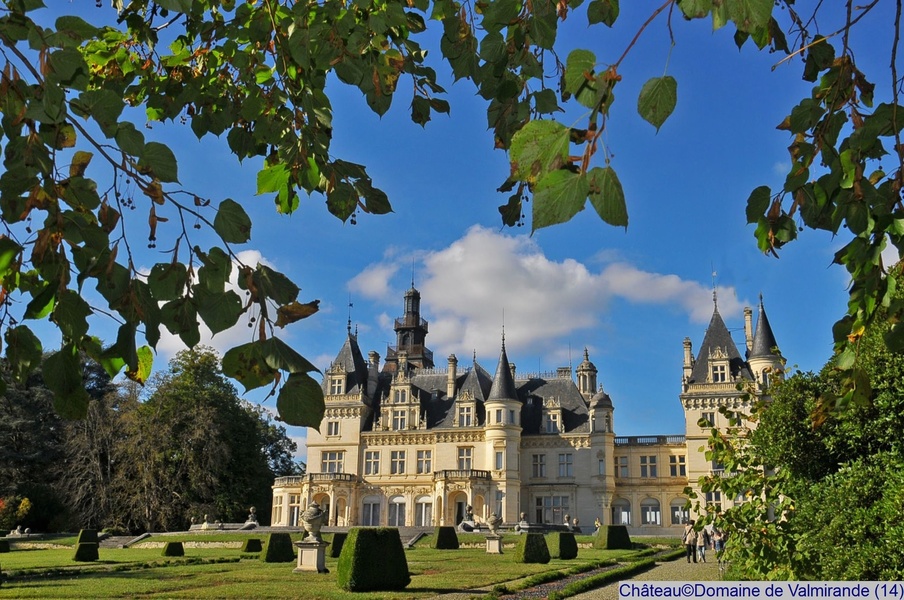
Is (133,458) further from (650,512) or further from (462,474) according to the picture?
(650,512)

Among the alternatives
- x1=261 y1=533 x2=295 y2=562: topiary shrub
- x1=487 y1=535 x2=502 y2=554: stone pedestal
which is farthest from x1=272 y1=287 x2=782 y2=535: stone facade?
x1=261 y1=533 x2=295 y2=562: topiary shrub

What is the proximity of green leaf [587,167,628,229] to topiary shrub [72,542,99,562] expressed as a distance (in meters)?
25.8

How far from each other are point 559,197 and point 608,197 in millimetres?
96

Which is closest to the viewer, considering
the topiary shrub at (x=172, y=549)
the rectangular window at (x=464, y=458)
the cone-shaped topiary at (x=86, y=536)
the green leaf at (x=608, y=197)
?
the green leaf at (x=608, y=197)

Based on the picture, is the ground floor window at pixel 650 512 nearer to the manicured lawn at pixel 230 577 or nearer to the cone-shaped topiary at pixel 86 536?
the manicured lawn at pixel 230 577

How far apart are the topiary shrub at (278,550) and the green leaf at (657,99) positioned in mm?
22344

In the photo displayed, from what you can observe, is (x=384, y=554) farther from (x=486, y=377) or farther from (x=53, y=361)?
(x=486, y=377)

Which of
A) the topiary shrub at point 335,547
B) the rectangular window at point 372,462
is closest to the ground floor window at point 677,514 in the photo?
the rectangular window at point 372,462

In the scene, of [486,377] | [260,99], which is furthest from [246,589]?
[486,377]

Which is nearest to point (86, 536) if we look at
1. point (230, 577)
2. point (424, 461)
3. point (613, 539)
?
point (230, 577)

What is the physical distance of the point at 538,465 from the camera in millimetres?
42750

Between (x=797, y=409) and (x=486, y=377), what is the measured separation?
1522 inches

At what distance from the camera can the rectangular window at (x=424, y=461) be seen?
43.1m

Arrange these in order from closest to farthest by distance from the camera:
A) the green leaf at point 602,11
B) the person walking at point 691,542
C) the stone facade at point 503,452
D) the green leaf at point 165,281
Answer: the green leaf at point 165,281 < the green leaf at point 602,11 < the person walking at point 691,542 < the stone facade at point 503,452
